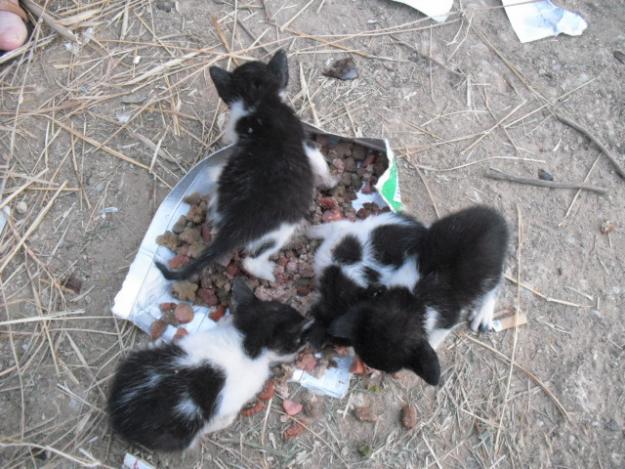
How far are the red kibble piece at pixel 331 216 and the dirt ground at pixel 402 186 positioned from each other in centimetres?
59

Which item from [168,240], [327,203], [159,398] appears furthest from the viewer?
[327,203]

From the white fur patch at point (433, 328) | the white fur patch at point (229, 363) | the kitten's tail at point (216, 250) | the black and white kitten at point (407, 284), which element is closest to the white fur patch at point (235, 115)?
the kitten's tail at point (216, 250)

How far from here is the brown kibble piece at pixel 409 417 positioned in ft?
10.1

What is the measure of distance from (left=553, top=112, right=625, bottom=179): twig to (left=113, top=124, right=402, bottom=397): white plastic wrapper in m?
1.48

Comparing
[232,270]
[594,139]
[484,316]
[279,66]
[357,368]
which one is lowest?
[357,368]

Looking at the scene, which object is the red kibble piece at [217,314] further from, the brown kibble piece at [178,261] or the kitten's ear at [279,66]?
the kitten's ear at [279,66]

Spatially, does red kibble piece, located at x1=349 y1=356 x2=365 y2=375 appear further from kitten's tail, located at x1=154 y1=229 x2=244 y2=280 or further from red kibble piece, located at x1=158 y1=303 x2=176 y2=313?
red kibble piece, located at x1=158 y1=303 x2=176 y2=313

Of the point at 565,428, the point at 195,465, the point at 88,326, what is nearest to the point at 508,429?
the point at 565,428

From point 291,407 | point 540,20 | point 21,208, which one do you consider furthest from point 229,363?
point 540,20

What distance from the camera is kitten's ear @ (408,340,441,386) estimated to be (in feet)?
8.85

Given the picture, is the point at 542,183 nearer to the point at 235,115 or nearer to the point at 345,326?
the point at 345,326

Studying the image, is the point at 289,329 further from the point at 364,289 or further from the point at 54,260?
the point at 54,260

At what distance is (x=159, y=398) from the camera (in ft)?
8.76

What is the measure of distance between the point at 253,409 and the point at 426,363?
3.63 ft
